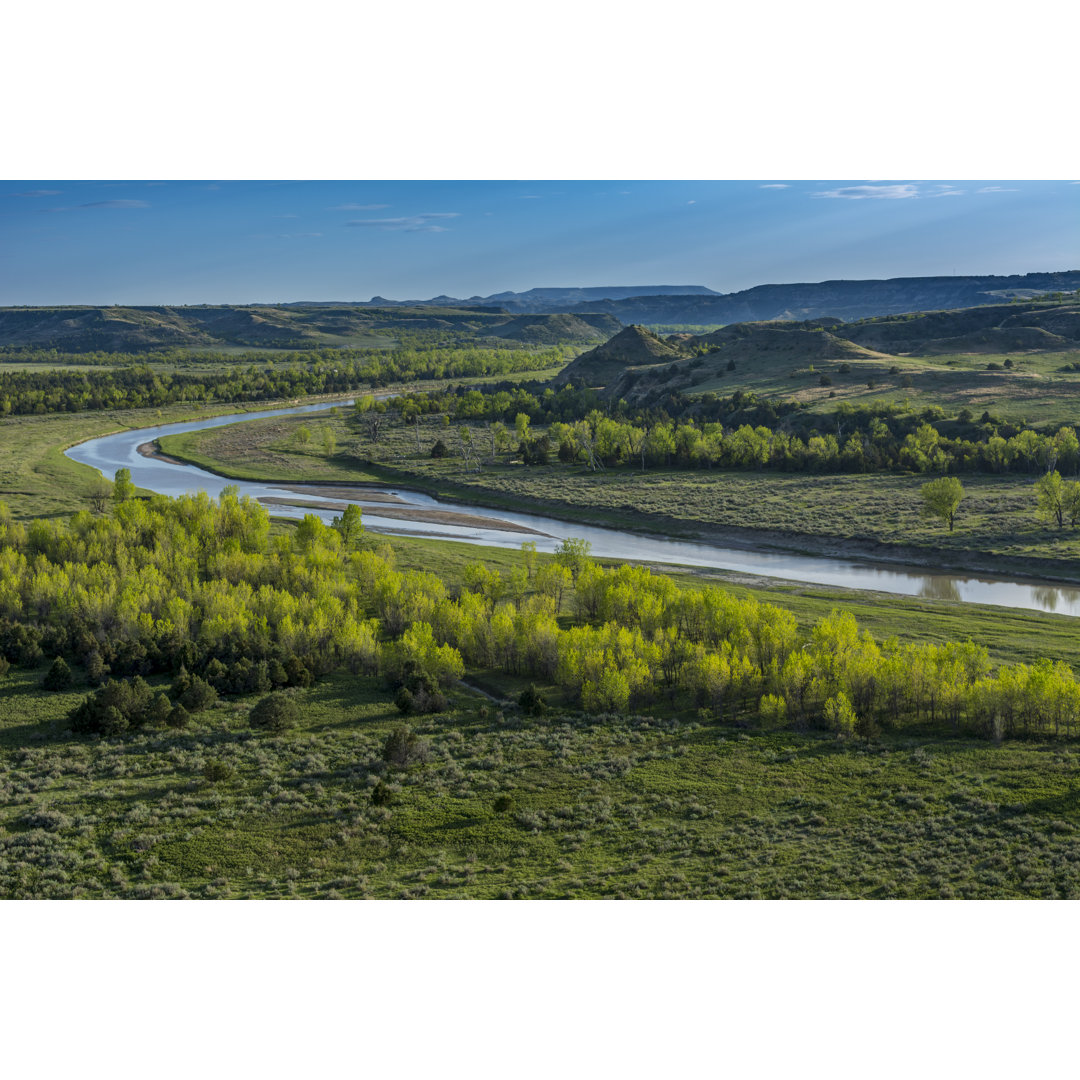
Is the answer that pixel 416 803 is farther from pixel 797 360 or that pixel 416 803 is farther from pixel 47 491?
pixel 797 360

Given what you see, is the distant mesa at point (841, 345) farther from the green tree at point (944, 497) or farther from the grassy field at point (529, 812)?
the grassy field at point (529, 812)

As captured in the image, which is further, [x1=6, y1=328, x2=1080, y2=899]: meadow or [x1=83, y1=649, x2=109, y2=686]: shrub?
[x1=83, y1=649, x2=109, y2=686]: shrub

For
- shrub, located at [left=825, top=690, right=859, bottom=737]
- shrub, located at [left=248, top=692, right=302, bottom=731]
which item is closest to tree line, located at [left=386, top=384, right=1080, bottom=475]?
shrub, located at [left=825, top=690, right=859, bottom=737]

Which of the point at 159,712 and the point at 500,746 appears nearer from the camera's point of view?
the point at 500,746

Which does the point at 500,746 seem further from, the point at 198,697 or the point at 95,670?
the point at 95,670

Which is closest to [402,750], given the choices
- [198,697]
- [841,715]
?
[198,697]

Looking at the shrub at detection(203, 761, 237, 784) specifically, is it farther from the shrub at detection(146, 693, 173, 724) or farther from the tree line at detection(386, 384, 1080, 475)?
the tree line at detection(386, 384, 1080, 475)

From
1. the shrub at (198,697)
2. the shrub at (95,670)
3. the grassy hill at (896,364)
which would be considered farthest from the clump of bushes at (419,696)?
the grassy hill at (896,364)

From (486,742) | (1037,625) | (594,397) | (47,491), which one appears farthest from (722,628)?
(594,397)
